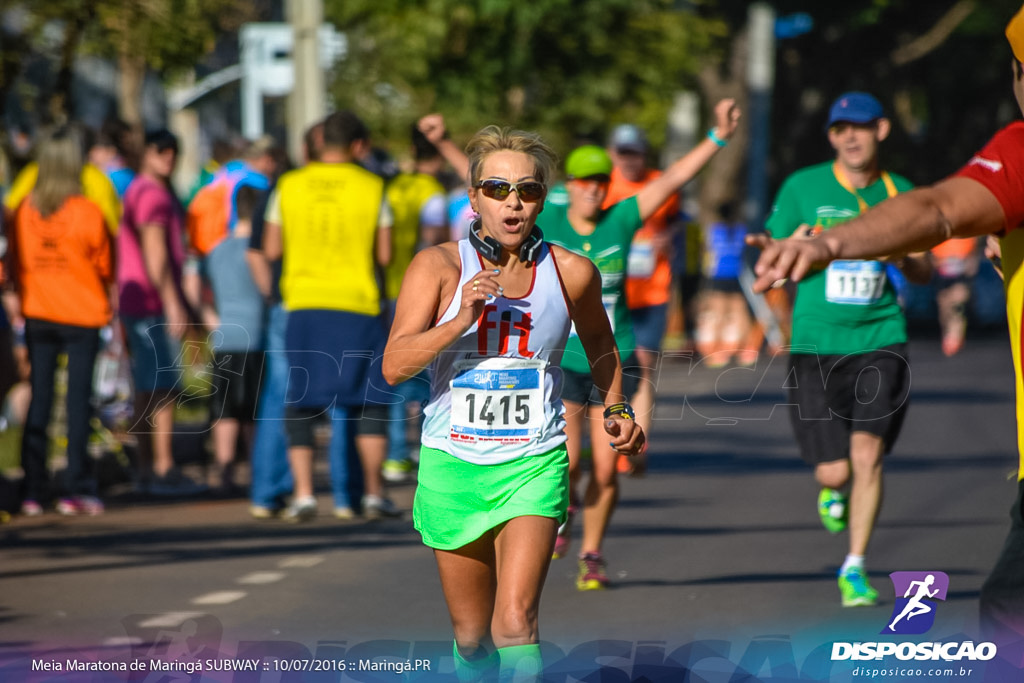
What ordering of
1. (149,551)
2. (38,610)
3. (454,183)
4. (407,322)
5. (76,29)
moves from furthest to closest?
(454,183), (76,29), (149,551), (38,610), (407,322)

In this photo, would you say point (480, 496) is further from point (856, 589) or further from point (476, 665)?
point (856, 589)

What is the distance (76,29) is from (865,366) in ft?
20.9

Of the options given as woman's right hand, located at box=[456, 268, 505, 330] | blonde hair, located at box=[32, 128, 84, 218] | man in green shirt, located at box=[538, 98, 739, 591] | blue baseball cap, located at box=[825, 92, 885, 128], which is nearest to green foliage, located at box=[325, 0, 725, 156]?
blonde hair, located at box=[32, 128, 84, 218]

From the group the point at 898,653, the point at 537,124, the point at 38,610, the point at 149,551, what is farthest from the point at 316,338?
the point at 537,124

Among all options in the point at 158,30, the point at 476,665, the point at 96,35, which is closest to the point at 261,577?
the point at 476,665

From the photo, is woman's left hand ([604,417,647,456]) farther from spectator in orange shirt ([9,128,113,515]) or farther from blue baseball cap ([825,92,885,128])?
spectator in orange shirt ([9,128,113,515])

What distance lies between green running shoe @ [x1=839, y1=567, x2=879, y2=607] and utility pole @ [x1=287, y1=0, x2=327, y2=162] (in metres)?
8.12

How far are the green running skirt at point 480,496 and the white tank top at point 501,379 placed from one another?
3 centimetres

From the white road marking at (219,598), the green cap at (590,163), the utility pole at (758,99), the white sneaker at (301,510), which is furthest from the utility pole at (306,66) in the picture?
the utility pole at (758,99)

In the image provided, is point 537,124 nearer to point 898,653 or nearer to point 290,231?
point 290,231

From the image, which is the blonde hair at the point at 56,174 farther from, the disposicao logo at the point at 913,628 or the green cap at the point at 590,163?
the disposicao logo at the point at 913,628

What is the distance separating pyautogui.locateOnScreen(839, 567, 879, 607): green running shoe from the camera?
730 centimetres

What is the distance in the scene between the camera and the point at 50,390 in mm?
9633

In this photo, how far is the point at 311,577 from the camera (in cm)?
804
